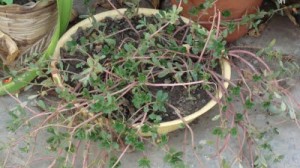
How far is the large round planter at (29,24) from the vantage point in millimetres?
1861

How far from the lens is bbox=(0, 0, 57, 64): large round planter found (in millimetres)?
1861

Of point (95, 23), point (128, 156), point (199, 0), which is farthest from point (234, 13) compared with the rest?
point (128, 156)

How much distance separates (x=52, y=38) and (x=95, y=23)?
0.19m

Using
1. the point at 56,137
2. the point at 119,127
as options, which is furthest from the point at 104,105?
the point at 56,137

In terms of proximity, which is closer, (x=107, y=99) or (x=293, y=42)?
(x=107, y=99)

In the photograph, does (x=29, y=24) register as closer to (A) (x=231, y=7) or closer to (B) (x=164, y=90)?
(B) (x=164, y=90)

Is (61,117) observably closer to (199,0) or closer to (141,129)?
(141,129)

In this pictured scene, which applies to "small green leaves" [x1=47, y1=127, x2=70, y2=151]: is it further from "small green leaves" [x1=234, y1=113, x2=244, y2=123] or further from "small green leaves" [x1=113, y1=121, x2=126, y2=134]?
"small green leaves" [x1=234, y1=113, x2=244, y2=123]

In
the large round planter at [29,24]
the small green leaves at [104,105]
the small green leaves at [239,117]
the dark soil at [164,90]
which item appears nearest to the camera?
the small green leaves at [104,105]

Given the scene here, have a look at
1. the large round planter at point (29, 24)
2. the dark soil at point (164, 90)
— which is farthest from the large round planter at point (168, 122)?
→ the large round planter at point (29, 24)

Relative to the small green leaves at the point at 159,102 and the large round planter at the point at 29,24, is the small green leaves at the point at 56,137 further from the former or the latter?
the large round planter at the point at 29,24

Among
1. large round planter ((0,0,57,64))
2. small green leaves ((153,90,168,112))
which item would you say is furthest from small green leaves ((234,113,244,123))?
large round planter ((0,0,57,64))

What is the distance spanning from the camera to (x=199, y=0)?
195 cm

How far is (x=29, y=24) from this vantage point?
1.91 meters
